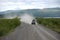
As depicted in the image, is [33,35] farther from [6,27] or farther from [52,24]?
[52,24]

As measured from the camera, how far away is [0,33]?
2378 cm

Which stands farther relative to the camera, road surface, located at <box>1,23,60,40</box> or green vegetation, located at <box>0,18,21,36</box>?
green vegetation, located at <box>0,18,21,36</box>

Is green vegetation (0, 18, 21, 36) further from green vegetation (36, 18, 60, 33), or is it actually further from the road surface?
green vegetation (36, 18, 60, 33)

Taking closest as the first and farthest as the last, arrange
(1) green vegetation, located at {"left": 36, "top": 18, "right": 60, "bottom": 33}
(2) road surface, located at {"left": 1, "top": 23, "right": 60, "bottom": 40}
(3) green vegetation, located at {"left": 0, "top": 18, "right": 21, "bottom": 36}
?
(2) road surface, located at {"left": 1, "top": 23, "right": 60, "bottom": 40} < (3) green vegetation, located at {"left": 0, "top": 18, "right": 21, "bottom": 36} < (1) green vegetation, located at {"left": 36, "top": 18, "right": 60, "bottom": 33}

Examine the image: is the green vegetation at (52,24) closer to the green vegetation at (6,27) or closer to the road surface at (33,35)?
the road surface at (33,35)

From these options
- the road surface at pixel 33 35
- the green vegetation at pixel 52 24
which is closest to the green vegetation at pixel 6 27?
the road surface at pixel 33 35

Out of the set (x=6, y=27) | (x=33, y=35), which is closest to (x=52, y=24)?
(x=6, y=27)

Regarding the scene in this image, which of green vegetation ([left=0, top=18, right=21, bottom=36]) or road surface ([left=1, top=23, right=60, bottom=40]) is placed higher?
road surface ([left=1, top=23, right=60, bottom=40])

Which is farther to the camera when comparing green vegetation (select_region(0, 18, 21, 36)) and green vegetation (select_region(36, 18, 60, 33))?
green vegetation (select_region(36, 18, 60, 33))

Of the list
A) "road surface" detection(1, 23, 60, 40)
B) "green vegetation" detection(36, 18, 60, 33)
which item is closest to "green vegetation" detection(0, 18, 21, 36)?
"road surface" detection(1, 23, 60, 40)

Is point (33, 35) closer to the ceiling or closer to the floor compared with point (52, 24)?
closer to the ceiling

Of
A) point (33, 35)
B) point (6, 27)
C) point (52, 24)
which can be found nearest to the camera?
point (33, 35)

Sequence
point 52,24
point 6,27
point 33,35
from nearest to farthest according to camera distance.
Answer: point 33,35 → point 6,27 → point 52,24

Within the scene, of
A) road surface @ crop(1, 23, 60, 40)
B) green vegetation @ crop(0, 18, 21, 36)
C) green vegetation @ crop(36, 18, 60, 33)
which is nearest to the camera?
road surface @ crop(1, 23, 60, 40)
